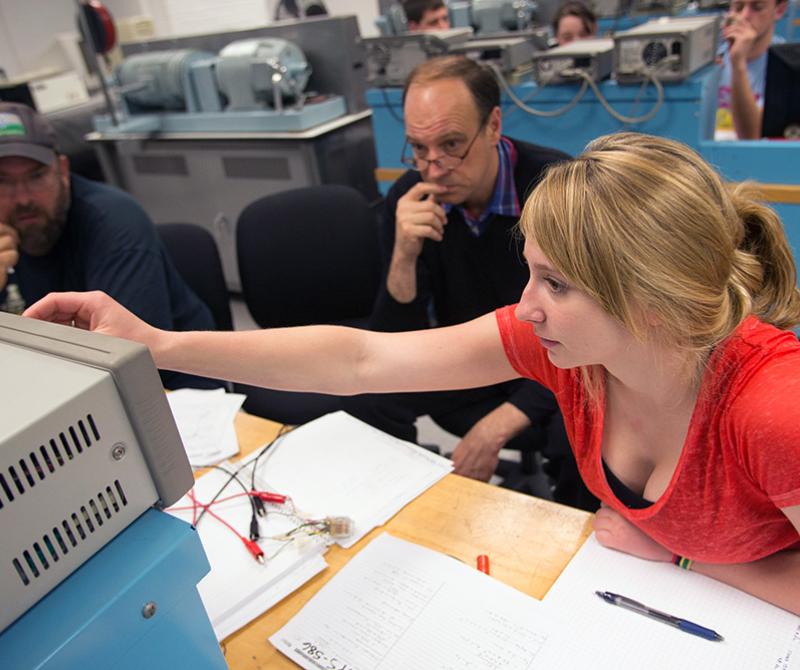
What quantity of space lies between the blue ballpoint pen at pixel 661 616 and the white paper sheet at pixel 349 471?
345mm

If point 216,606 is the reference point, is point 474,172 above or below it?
above

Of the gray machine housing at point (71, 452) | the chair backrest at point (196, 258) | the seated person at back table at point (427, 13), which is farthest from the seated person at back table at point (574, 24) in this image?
the gray machine housing at point (71, 452)

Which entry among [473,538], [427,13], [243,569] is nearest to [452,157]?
[473,538]

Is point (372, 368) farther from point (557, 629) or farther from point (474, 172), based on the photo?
point (474, 172)

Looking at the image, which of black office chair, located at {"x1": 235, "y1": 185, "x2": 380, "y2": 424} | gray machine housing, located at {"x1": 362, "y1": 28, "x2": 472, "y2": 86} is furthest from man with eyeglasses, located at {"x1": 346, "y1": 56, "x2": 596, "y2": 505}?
gray machine housing, located at {"x1": 362, "y1": 28, "x2": 472, "y2": 86}

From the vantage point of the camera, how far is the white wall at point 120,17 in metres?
5.21

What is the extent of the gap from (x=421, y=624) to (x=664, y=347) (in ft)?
1.52

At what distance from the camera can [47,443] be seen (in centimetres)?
55

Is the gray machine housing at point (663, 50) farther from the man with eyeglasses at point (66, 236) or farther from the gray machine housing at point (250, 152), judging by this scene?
the man with eyeglasses at point (66, 236)

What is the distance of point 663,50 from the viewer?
81.3 inches

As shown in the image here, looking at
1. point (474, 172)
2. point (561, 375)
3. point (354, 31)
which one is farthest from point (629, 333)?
point (354, 31)

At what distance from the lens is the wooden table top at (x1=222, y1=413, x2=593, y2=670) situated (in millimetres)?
867

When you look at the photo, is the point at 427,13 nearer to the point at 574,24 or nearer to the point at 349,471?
the point at 574,24

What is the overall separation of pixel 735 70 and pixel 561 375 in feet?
6.84
